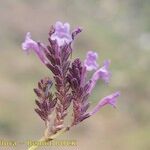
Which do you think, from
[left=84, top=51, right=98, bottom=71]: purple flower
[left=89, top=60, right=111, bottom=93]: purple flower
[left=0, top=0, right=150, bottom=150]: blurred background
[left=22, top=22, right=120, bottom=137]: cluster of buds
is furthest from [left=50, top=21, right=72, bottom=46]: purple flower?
[left=0, top=0, right=150, bottom=150]: blurred background

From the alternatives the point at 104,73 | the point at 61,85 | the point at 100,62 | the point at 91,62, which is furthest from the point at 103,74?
the point at 100,62

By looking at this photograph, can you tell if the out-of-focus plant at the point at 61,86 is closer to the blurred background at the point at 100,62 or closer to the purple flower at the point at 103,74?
the purple flower at the point at 103,74

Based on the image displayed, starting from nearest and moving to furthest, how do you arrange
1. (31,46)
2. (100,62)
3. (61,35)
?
(61,35) < (31,46) < (100,62)

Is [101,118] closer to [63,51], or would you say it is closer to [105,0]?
[63,51]

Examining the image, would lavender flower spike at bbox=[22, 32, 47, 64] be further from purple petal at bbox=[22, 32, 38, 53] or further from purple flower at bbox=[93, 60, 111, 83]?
purple flower at bbox=[93, 60, 111, 83]

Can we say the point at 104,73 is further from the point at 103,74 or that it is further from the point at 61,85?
the point at 61,85

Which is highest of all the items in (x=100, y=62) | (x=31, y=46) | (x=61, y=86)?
(x=100, y=62)

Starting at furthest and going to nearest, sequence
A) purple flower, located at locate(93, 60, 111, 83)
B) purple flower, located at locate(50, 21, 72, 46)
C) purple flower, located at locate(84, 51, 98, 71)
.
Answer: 1. purple flower, located at locate(93, 60, 111, 83)
2. purple flower, located at locate(84, 51, 98, 71)
3. purple flower, located at locate(50, 21, 72, 46)

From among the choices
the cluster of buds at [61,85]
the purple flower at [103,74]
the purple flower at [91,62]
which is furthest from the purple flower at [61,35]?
the purple flower at [103,74]

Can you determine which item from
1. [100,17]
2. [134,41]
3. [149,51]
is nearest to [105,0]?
[100,17]
